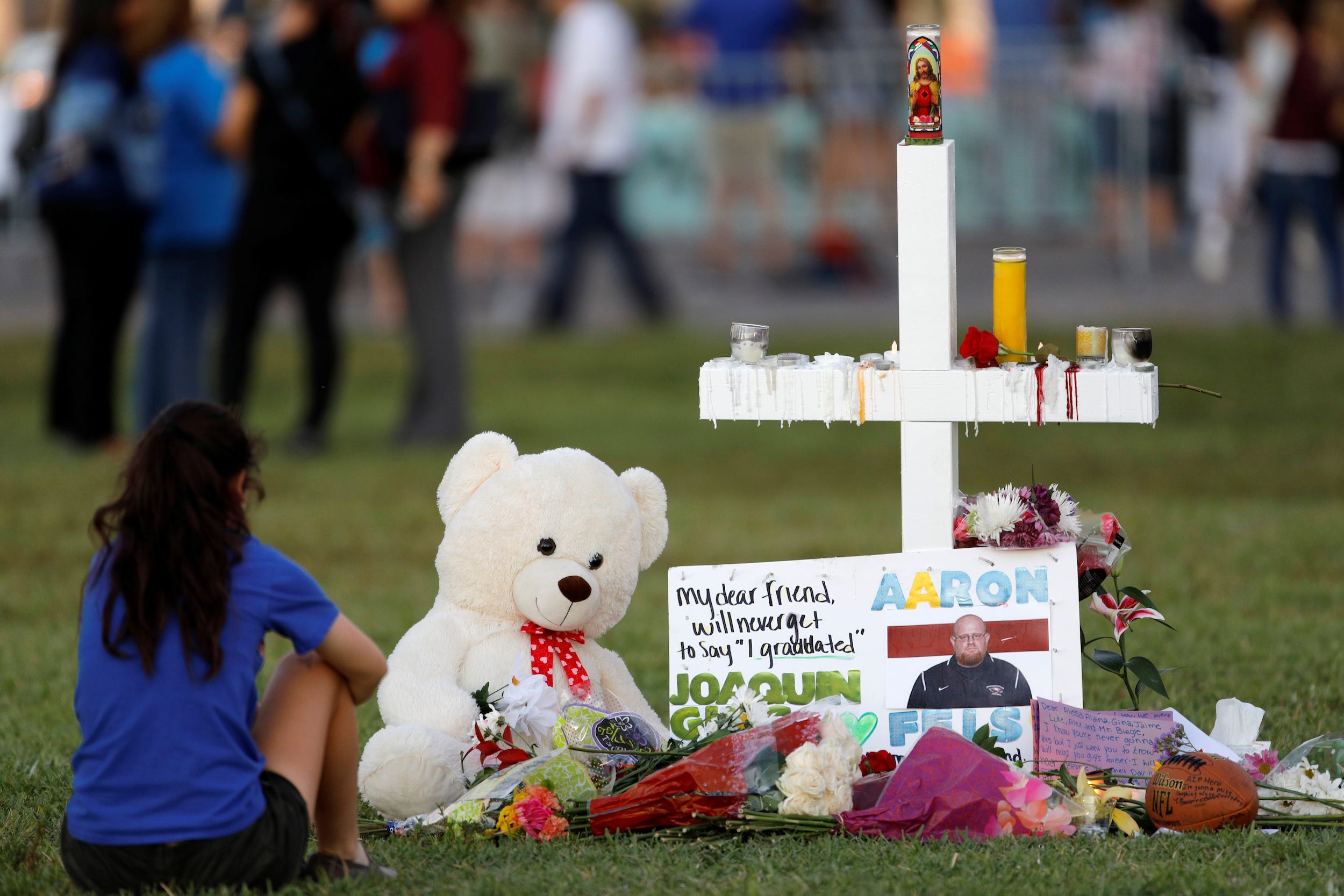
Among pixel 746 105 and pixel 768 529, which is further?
pixel 746 105

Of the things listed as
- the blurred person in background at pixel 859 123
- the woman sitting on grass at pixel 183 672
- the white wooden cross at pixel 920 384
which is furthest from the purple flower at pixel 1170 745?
the blurred person in background at pixel 859 123

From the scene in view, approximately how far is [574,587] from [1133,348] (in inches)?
54.5

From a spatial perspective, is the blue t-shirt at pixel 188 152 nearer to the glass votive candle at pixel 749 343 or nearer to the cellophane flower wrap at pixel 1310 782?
the glass votive candle at pixel 749 343

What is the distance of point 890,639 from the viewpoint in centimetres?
417

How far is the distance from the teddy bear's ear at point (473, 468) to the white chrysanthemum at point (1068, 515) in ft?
4.27

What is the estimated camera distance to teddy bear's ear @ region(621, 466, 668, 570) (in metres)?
4.43

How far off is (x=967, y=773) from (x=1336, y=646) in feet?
7.71

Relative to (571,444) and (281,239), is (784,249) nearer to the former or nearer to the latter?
(571,444)

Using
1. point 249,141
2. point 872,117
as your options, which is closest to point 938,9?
point 872,117

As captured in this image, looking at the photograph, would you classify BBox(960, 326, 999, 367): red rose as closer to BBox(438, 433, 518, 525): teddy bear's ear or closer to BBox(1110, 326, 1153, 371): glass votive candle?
BBox(1110, 326, 1153, 371): glass votive candle

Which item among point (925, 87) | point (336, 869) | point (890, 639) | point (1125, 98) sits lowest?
point (336, 869)

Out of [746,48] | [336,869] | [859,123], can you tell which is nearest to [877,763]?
[336,869]

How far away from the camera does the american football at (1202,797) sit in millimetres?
3760

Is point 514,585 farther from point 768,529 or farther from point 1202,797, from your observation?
point 768,529
